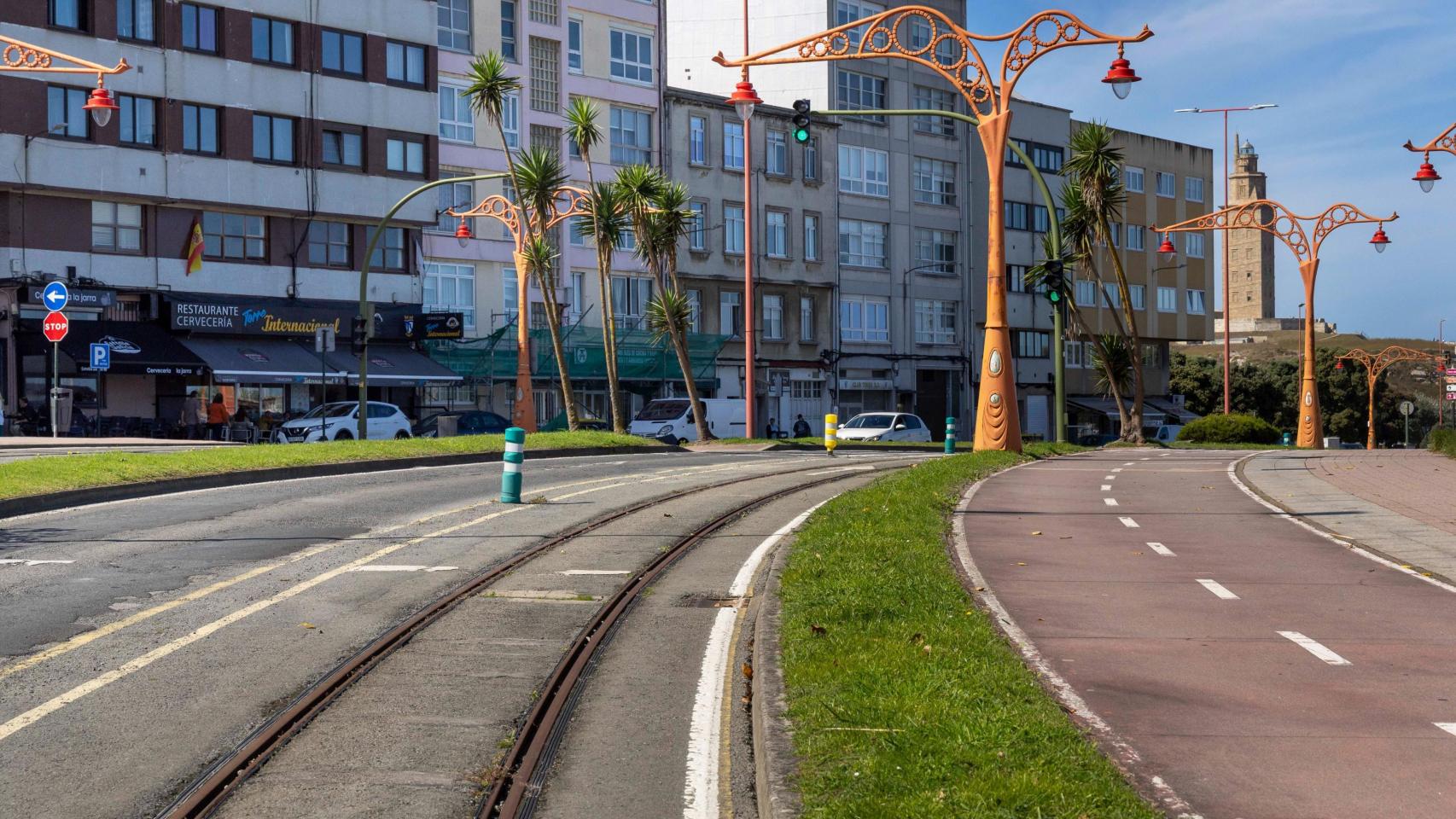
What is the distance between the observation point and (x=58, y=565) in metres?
12.7

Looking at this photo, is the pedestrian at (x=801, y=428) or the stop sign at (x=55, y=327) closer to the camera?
the stop sign at (x=55, y=327)

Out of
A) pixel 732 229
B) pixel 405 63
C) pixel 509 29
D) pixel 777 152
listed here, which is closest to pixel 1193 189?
pixel 777 152

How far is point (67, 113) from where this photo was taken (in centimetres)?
4391

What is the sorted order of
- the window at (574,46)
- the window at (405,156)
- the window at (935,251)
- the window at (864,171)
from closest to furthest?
1. the window at (405,156)
2. the window at (574,46)
3. the window at (864,171)
4. the window at (935,251)

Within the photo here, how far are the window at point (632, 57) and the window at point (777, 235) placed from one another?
26.6 feet

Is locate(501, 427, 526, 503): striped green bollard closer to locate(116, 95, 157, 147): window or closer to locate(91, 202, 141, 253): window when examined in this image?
locate(91, 202, 141, 253): window

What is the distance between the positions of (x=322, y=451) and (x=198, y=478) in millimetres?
5328

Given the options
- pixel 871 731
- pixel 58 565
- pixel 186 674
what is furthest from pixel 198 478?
pixel 871 731

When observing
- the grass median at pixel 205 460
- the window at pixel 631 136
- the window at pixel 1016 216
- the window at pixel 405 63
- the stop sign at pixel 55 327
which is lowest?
the grass median at pixel 205 460

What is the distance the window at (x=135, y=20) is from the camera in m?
45.0

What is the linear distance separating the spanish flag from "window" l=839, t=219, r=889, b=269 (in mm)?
31331

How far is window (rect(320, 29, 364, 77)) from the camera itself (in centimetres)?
5044

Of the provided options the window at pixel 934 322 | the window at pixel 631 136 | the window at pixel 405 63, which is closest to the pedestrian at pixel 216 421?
the window at pixel 405 63

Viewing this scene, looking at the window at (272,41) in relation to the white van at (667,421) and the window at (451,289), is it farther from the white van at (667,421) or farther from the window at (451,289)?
the white van at (667,421)
